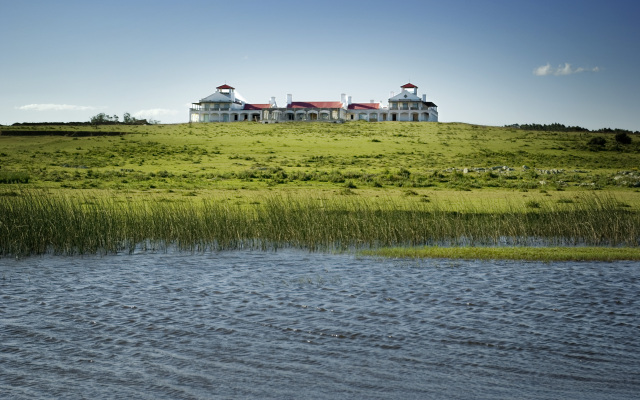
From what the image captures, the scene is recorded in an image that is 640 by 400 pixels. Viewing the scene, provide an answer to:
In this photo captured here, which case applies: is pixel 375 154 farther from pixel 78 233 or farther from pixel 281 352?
pixel 281 352

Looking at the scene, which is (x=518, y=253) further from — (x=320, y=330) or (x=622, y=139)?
(x=622, y=139)

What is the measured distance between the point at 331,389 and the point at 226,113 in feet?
363

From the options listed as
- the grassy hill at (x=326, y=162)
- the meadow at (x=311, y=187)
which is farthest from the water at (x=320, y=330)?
the grassy hill at (x=326, y=162)

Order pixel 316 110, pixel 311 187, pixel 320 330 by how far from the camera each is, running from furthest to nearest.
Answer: pixel 316 110 → pixel 311 187 → pixel 320 330

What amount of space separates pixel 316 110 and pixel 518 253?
97.3m

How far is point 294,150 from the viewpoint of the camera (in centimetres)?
6150

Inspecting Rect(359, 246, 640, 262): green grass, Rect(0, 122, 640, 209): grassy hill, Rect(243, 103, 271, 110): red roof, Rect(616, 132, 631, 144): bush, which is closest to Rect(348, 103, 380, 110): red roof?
Rect(243, 103, 271, 110): red roof

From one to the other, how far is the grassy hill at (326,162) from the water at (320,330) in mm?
14940

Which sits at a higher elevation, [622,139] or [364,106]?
[364,106]

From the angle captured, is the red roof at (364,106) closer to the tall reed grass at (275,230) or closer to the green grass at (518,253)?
the tall reed grass at (275,230)

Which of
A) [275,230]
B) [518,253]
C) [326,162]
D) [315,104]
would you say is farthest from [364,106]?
[518,253]

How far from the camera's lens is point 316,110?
11500cm

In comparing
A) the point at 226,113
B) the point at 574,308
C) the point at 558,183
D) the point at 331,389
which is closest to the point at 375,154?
the point at 558,183

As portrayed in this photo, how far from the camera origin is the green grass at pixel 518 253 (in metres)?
18.9
